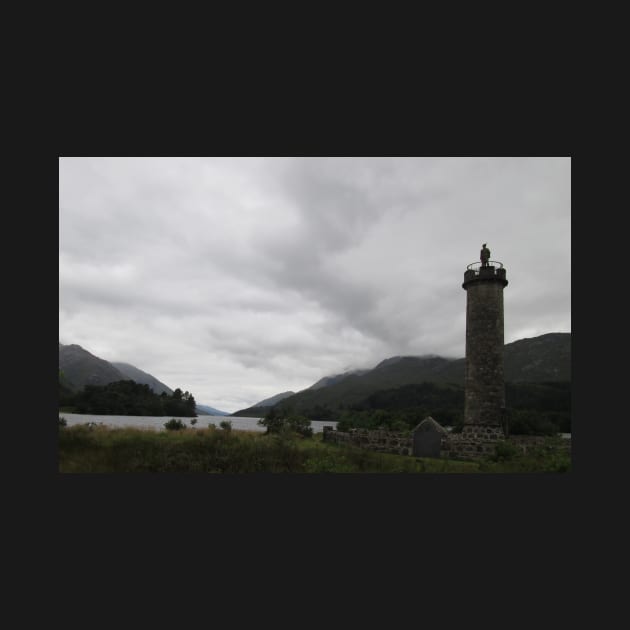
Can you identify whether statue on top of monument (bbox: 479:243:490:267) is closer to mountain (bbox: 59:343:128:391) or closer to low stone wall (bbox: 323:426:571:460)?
low stone wall (bbox: 323:426:571:460)

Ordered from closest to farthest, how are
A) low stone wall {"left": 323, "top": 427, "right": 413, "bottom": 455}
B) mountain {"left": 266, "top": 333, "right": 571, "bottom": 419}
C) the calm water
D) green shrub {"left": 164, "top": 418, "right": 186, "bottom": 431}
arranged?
the calm water, green shrub {"left": 164, "top": 418, "right": 186, "bottom": 431}, low stone wall {"left": 323, "top": 427, "right": 413, "bottom": 455}, mountain {"left": 266, "top": 333, "right": 571, "bottom": 419}

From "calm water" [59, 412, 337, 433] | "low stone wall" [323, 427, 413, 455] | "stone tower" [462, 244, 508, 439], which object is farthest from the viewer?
"stone tower" [462, 244, 508, 439]

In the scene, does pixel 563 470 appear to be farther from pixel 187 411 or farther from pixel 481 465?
pixel 187 411

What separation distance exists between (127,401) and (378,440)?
40.0ft

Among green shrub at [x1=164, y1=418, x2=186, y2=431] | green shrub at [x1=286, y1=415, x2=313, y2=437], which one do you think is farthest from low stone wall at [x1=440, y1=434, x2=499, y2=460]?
green shrub at [x1=164, y1=418, x2=186, y2=431]

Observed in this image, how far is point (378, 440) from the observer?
1947 cm

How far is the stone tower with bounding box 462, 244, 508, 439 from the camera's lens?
2034 cm

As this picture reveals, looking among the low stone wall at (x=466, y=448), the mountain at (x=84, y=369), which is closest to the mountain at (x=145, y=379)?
the mountain at (x=84, y=369)

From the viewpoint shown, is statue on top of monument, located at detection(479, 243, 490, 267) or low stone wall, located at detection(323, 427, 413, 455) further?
statue on top of monument, located at detection(479, 243, 490, 267)

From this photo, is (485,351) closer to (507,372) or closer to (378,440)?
(378,440)

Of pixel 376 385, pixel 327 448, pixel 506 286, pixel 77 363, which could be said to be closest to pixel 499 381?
pixel 506 286

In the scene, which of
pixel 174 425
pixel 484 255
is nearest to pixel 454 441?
pixel 484 255

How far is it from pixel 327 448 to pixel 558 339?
104387mm

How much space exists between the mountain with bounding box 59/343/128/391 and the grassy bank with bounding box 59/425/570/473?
401 centimetres
